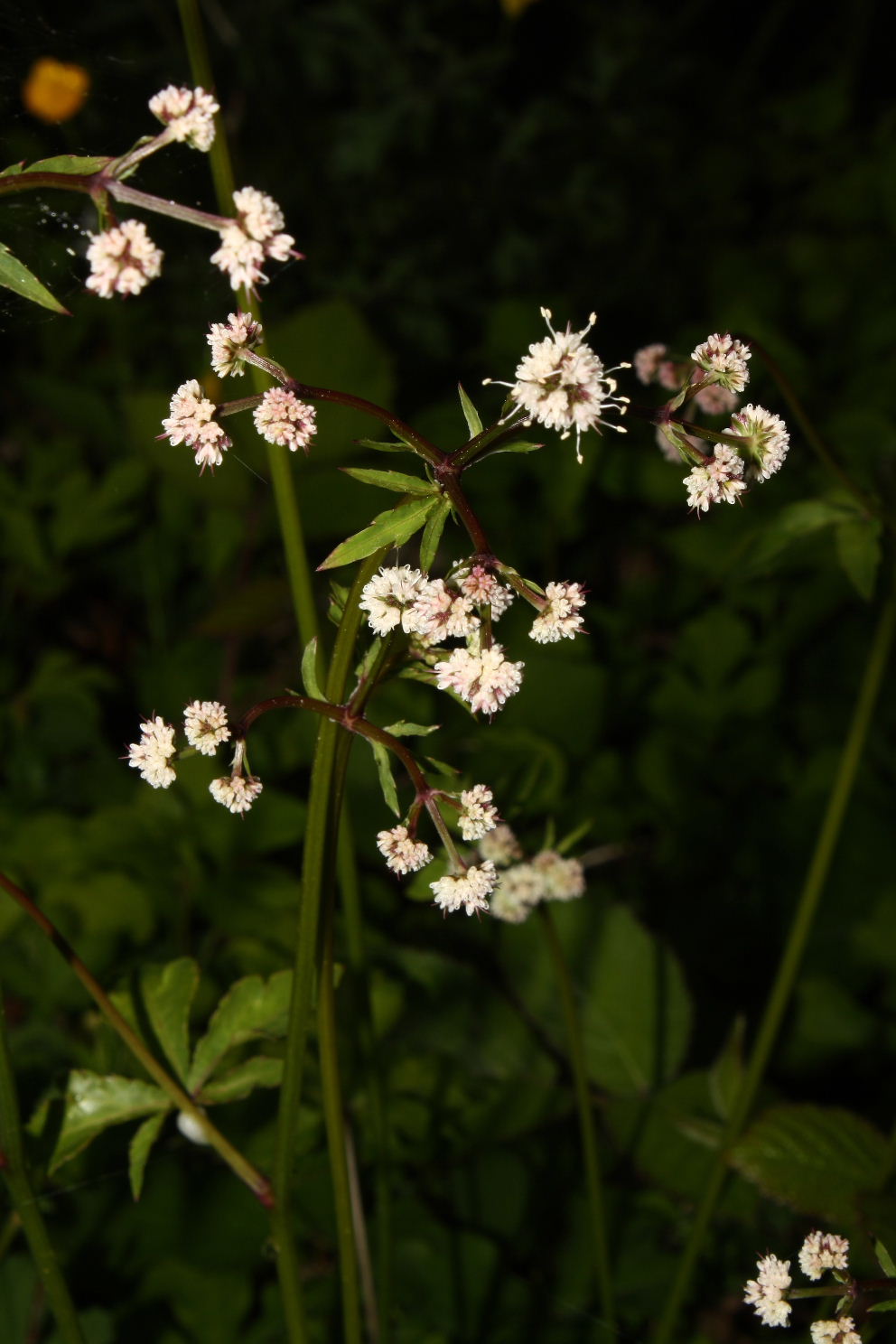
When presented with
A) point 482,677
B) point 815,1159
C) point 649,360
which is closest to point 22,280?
point 482,677

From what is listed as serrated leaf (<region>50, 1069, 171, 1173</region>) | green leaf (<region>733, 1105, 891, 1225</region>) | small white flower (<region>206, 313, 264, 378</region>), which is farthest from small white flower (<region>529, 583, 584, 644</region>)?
green leaf (<region>733, 1105, 891, 1225</region>)

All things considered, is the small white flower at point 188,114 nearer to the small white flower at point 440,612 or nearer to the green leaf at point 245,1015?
the small white flower at point 440,612

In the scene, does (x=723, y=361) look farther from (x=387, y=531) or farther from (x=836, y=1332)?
(x=836, y=1332)

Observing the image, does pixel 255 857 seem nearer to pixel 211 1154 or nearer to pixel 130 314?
pixel 211 1154

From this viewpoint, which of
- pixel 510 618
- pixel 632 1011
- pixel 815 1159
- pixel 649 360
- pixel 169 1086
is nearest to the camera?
pixel 169 1086

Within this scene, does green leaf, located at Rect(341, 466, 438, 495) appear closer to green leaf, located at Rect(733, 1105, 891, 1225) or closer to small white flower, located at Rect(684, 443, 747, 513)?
small white flower, located at Rect(684, 443, 747, 513)

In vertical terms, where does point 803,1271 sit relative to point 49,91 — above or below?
below
